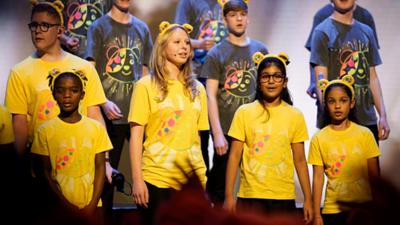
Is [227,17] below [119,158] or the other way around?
the other way around

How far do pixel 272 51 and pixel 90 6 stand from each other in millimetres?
788

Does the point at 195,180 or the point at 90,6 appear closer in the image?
the point at 195,180

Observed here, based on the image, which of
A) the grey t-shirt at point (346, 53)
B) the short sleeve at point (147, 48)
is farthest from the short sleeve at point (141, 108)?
the grey t-shirt at point (346, 53)

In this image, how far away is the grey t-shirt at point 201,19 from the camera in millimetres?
2781

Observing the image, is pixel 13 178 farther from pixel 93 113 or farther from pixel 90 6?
pixel 90 6

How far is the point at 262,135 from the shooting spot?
2445 mm

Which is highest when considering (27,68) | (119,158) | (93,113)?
(27,68)

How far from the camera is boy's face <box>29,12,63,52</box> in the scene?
2.55 metres

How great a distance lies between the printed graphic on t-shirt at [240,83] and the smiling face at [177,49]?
0.35 m

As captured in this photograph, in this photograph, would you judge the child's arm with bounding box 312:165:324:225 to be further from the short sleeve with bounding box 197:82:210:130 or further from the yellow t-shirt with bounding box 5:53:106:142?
the yellow t-shirt with bounding box 5:53:106:142

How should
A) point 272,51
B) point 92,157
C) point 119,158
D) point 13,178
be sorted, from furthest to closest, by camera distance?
point 272,51 → point 119,158 → point 92,157 → point 13,178

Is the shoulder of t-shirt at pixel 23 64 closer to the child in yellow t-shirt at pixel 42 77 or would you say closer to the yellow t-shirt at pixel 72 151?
the child in yellow t-shirt at pixel 42 77

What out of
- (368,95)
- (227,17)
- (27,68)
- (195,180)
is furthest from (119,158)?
(195,180)

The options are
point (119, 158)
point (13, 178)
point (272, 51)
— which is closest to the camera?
point (13, 178)
